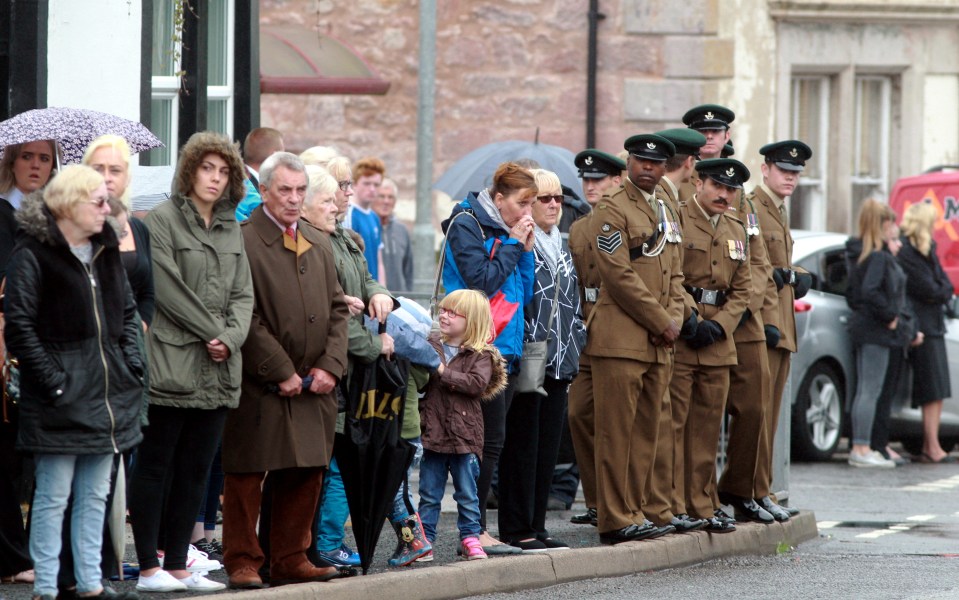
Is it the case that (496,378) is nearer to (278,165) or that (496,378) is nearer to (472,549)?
(472,549)

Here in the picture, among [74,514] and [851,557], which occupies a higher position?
[74,514]

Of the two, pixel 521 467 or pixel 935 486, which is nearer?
pixel 521 467

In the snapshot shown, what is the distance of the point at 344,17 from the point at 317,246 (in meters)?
11.4

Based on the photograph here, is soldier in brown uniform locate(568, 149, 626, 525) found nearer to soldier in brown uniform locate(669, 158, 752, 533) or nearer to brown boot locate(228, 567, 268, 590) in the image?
soldier in brown uniform locate(669, 158, 752, 533)

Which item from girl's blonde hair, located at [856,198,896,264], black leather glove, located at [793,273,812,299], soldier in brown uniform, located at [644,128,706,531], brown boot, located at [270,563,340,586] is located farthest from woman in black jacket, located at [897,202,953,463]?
brown boot, located at [270,563,340,586]

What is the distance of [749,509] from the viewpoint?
10711 mm

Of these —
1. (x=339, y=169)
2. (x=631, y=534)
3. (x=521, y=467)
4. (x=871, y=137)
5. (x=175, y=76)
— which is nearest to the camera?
(x=339, y=169)

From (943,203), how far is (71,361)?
11.9 metres

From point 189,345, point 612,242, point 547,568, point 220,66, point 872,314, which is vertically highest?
point 220,66

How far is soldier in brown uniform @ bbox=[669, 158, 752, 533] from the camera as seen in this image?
9930 mm

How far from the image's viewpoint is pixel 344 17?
62.3 ft

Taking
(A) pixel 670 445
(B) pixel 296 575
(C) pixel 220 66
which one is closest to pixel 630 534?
(A) pixel 670 445

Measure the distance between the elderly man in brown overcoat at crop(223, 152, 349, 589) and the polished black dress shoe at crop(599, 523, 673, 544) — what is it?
2.12m

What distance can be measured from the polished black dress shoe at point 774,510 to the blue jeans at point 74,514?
Answer: 16.0 ft
